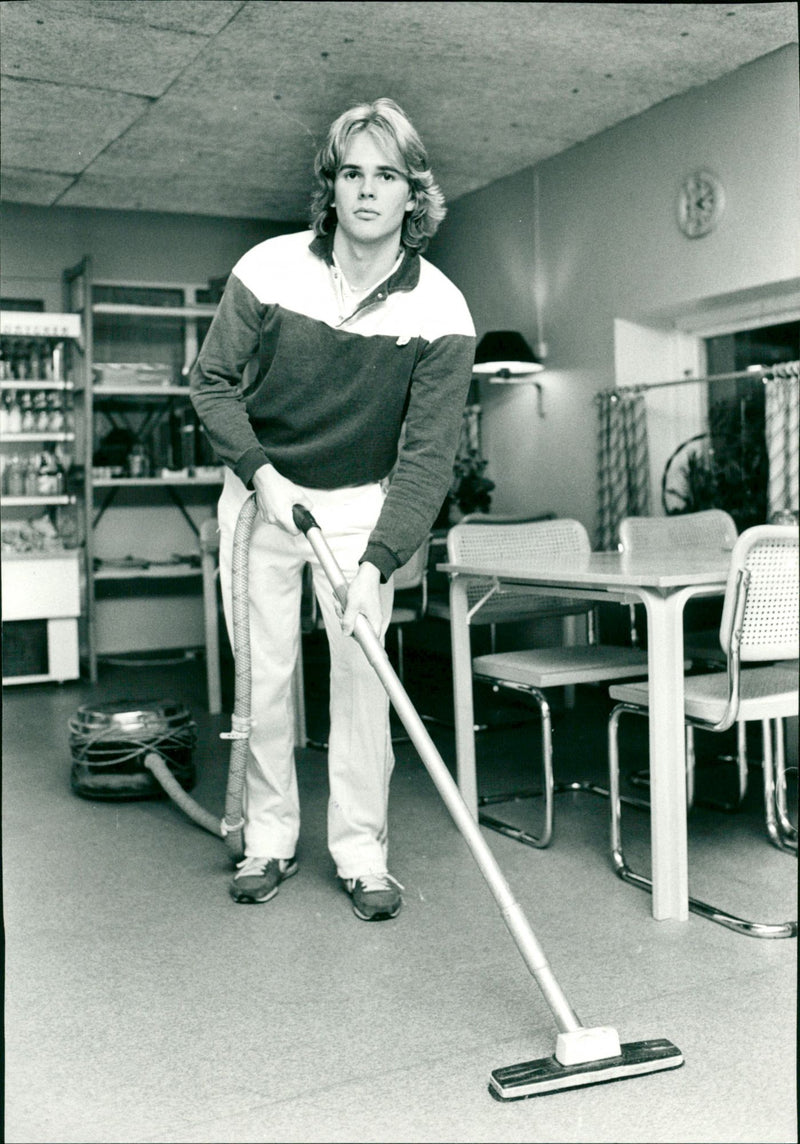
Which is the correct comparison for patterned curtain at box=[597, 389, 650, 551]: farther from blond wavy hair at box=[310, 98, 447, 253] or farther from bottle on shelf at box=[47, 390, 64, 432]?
bottle on shelf at box=[47, 390, 64, 432]

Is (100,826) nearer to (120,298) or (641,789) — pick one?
(641,789)

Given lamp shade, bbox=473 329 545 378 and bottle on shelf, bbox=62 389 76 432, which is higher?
bottle on shelf, bbox=62 389 76 432

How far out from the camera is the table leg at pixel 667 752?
214cm

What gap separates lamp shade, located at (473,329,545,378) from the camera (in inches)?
98.1

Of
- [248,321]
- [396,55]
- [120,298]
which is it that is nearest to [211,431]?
[248,321]

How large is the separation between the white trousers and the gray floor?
154 millimetres

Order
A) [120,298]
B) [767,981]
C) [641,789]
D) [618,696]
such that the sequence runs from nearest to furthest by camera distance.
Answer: [767,981]
[618,696]
[641,789]
[120,298]

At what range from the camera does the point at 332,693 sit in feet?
6.95

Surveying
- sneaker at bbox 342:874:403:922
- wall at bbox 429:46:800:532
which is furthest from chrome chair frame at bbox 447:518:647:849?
sneaker at bbox 342:874:403:922

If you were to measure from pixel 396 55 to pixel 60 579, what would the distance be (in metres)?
3.81

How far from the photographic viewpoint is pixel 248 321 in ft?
6.47

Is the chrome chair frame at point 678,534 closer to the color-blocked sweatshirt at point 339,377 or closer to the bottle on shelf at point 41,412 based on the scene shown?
the color-blocked sweatshirt at point 339,377

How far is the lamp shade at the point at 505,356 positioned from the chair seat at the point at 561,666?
701mm

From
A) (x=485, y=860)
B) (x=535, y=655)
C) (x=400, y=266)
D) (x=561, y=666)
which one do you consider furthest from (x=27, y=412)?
(x=485, y=860)
